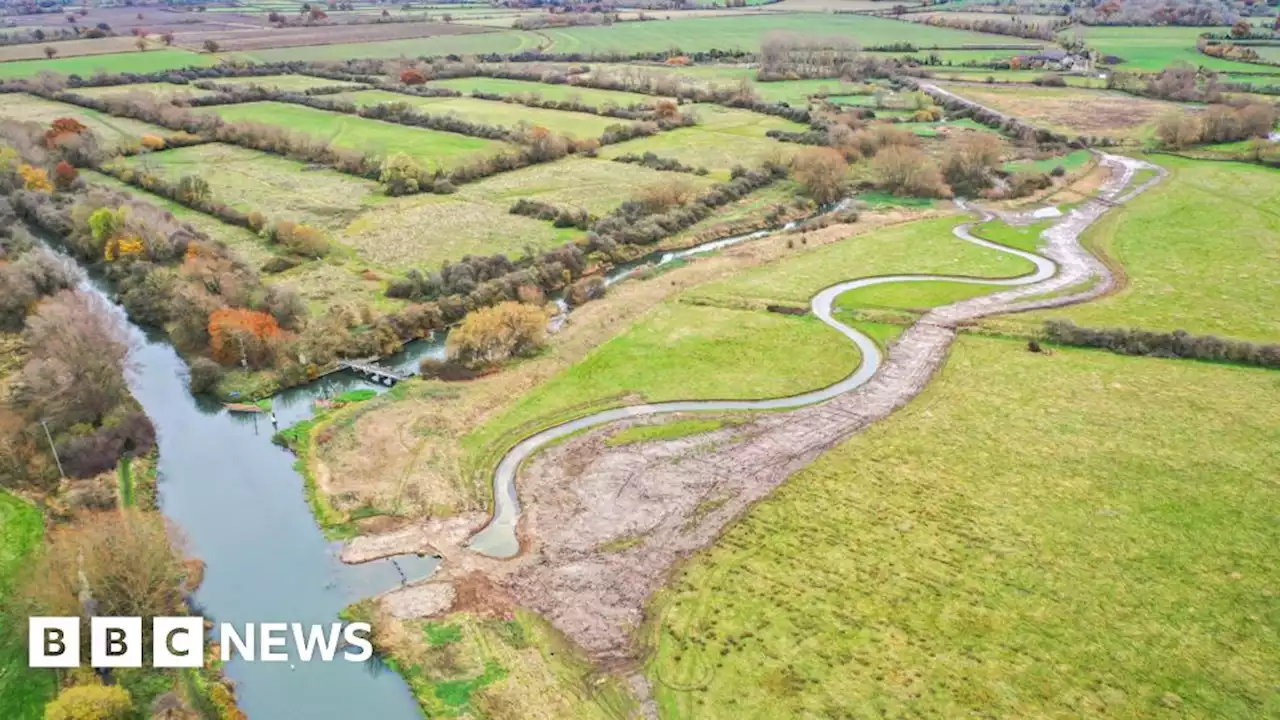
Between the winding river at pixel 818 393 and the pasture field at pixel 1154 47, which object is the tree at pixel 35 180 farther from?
the pasture field at pixel 1154 47

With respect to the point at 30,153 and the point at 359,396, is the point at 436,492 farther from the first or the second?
the point at 30,153

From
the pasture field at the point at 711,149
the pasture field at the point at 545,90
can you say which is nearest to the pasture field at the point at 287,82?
the pasture field at the point at 545,90

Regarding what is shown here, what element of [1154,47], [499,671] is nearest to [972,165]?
[499,671]

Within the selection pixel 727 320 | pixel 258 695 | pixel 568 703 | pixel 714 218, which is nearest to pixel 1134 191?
pixel 714 218

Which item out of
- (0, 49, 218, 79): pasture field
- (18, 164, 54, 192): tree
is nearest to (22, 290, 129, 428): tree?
(18, 164, 54, 192): tree

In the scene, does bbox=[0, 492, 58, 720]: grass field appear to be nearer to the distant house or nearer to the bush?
the bush
